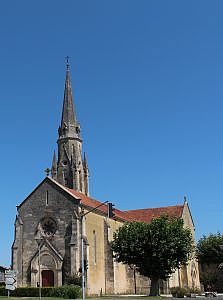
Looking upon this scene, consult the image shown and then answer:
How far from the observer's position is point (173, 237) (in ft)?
156

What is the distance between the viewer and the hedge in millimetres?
42625

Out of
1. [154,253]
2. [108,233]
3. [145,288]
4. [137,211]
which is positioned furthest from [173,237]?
[137,211]

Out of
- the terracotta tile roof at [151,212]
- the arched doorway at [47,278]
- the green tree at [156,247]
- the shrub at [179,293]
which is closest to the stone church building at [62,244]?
the arched doorway at [47,278]

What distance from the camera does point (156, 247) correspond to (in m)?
47.0

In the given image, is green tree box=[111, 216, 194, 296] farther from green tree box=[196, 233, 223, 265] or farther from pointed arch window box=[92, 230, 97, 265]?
green tree box=[196, 233, 223, 265]

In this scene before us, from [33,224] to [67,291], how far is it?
13.0 metres

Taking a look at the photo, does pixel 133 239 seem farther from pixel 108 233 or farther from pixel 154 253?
pixel 108 233

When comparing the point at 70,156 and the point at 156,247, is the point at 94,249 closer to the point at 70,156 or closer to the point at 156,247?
the point at 156,247

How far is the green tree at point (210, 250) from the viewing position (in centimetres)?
8000

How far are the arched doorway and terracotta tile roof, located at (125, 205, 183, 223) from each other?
23419 mm

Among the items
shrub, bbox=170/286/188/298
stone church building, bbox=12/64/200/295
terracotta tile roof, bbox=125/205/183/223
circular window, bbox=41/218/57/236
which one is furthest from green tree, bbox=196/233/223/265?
circular window, bbox=41/218/57/236

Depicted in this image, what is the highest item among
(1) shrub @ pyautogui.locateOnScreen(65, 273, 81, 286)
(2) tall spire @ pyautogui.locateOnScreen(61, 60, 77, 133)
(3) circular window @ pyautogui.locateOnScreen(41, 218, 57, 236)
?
(2) tall spire @ pyautogui.locateOnScreen(61, 60, 77, 133)

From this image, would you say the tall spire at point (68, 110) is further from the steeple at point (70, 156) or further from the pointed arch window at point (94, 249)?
the pointed arch window at point (94, 249)

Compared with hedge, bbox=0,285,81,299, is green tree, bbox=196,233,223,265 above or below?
above
